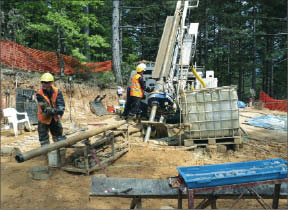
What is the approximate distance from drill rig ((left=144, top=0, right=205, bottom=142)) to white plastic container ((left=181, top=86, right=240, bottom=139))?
604 millimetres

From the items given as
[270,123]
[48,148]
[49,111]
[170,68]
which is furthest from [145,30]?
[48,148]

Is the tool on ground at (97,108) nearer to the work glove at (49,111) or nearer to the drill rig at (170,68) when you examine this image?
the drill rig at (170,68)

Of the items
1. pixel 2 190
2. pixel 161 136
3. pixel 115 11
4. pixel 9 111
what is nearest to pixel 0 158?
pixel 2 190

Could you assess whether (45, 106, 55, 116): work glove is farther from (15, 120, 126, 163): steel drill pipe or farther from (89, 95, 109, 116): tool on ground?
(89, 95, 109, 116): tool on ground

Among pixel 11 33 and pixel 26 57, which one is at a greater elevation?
pixel 11 33

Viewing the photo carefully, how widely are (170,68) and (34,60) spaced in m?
8.04

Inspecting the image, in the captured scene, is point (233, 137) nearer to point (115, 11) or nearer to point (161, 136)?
point (161, 136)

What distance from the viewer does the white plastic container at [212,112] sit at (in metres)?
6.59

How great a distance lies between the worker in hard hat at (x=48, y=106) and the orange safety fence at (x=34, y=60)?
7525 millimetres

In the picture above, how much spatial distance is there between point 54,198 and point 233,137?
16.7 ft

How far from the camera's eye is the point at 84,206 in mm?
3686

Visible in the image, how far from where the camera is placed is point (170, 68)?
812cm

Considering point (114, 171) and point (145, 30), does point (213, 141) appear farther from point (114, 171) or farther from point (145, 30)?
point (145, 30)

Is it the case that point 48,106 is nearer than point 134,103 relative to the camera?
Yes
